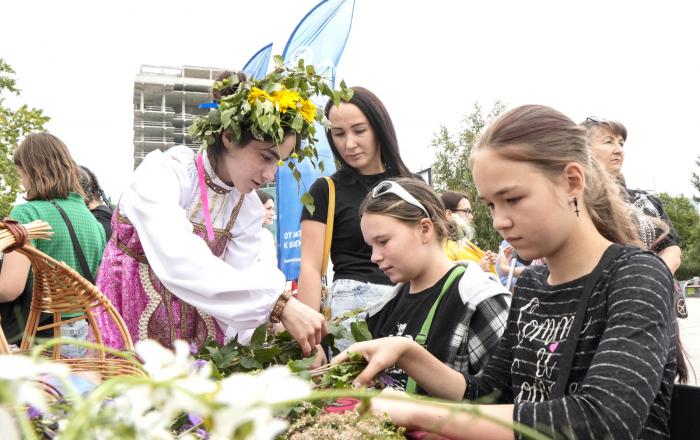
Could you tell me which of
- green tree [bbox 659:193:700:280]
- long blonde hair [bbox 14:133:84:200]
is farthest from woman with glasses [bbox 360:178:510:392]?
green tree [bbox 659:193:700:280]

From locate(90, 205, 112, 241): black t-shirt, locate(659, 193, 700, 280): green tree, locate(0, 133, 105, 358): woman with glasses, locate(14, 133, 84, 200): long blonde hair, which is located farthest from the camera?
locate(659, 193, 700, 280): green tree

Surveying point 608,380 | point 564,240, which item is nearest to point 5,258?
point 564,240

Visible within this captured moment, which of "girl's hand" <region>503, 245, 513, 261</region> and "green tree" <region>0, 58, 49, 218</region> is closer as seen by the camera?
"girl's hand" <region>503, 245, 513, 261</region>

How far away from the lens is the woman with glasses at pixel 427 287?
2.06m

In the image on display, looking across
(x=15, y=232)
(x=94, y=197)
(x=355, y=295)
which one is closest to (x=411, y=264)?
(x=355, y=295)

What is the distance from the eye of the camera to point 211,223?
95.2 inches

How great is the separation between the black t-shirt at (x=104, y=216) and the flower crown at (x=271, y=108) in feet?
5.61

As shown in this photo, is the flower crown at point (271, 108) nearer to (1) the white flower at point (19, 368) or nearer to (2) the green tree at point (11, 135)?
(1) the white flower at point (19, 368)

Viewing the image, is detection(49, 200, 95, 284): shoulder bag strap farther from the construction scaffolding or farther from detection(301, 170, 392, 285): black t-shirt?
the construction scaffolding

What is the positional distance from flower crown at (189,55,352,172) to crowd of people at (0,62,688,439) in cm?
1

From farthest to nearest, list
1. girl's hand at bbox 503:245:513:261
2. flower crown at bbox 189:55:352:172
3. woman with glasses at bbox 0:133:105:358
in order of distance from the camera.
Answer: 1. girl's hand at bbox 503:245:513:261
2. woman with glasses at bbox 0:133:105:358
3. flower crown at bbox 189:55:352:172

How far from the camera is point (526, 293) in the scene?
1.67 m

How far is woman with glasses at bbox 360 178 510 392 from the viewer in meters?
2.06

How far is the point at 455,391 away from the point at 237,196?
49.6 inches
